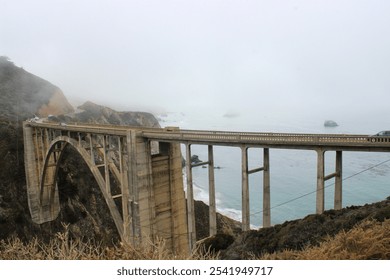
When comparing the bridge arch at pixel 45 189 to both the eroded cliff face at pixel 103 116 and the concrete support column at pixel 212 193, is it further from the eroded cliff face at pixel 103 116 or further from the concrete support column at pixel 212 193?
the concrete support column at pixel 212 193

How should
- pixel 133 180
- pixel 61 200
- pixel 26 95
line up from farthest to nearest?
pixel 26 95 < pixel 61 200 < pixel 133 180

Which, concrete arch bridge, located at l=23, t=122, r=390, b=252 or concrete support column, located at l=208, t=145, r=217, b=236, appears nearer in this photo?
concrete arch bridge, located at l=23, t=122, r=390, b=252

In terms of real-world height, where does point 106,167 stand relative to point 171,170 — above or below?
above

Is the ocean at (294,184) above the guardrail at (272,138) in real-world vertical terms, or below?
below

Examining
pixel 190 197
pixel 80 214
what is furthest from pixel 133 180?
pixel 80 214

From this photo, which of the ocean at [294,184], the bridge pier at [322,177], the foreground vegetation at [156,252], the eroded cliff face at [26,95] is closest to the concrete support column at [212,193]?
the bridge pier at [322,177]

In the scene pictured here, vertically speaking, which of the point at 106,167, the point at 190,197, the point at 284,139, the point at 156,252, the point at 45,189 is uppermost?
the point at 284,139

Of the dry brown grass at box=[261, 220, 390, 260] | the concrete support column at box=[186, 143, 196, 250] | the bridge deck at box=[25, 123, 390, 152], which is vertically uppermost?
the bridge deck at box=[25, 123, 390, 152]

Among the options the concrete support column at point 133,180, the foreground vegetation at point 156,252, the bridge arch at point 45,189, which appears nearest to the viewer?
the foreground vegetation at point 156,252

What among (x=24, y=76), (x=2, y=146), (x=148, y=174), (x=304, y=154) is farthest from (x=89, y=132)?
(x=24, y=76)

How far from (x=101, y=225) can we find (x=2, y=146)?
59.2 ft

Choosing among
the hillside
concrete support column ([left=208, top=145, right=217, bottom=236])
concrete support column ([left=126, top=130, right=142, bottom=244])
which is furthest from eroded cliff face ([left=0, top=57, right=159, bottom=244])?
concrete support column ([left=208, top=145, right=217, bottom=236])

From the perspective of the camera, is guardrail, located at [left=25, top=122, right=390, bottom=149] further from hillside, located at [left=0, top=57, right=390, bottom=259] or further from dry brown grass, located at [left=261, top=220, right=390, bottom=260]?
dry brown grass, located at [left=261, top=220, right=390, bottom=260]

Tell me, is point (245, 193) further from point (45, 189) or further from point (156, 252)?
point (45, 189)
